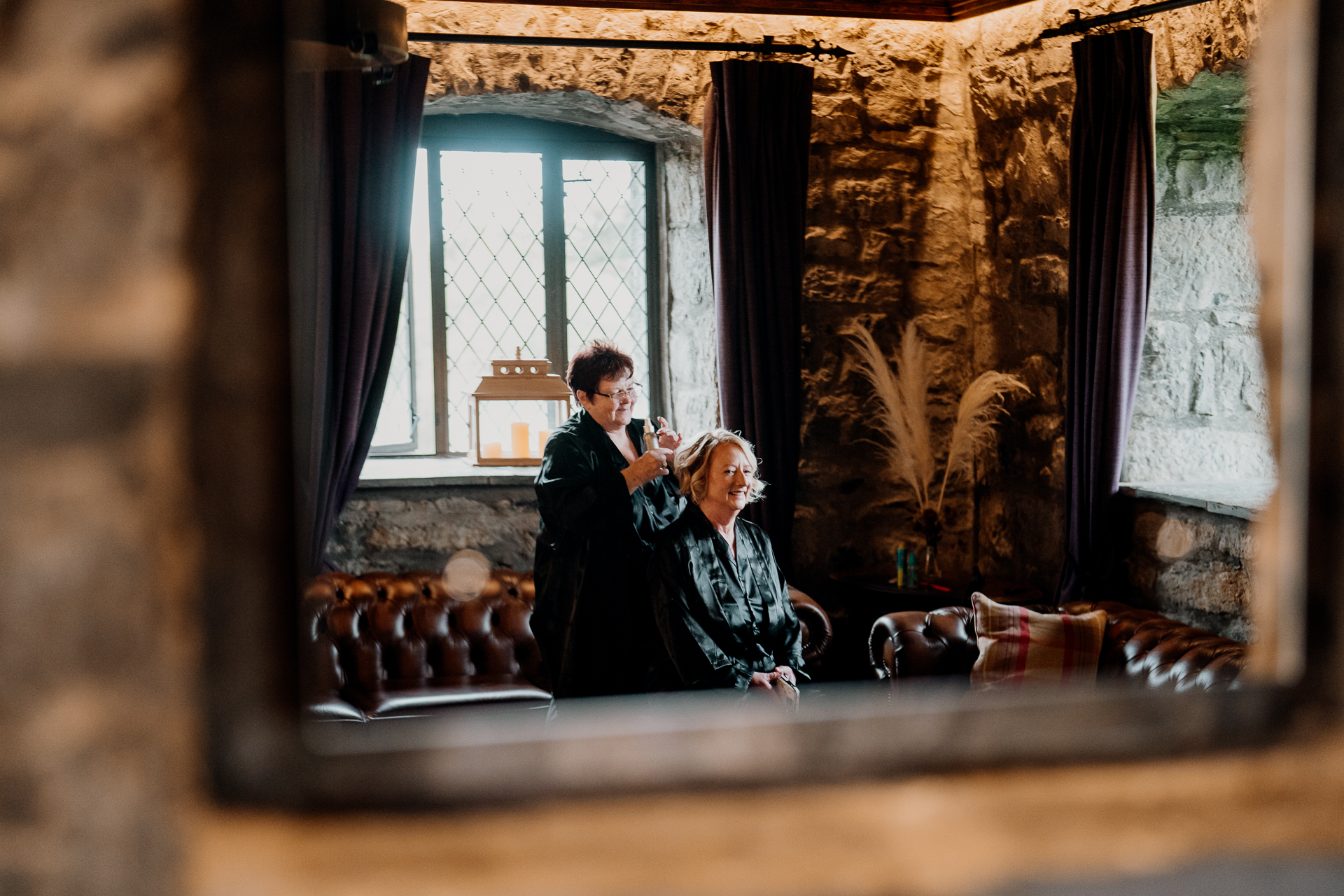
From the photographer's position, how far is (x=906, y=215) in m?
4.75

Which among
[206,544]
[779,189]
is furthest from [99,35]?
[779,189]

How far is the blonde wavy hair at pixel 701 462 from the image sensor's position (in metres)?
3.26

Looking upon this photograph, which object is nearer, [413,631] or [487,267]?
[413,631]

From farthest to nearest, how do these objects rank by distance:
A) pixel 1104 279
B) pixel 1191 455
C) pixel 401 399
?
pixel 401 399, pixel 1191 455, pixel 1104 279

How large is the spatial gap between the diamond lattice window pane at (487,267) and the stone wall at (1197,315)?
7.95ft

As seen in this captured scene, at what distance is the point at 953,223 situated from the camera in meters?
4.76

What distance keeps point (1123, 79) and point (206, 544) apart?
3.65 m

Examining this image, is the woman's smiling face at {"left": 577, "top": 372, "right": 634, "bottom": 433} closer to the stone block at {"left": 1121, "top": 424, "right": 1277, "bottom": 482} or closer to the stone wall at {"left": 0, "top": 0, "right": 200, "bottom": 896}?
the stone block at {"left": 1121, "top": 424, "right": 1277, "bottom": 482}

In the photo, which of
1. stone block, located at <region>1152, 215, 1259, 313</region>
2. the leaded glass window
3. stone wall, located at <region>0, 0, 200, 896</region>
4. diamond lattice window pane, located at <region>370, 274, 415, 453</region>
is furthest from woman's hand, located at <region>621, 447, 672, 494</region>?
stone wall, located at <region>0, 0, 200, 896</region>

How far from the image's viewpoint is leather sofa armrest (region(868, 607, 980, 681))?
135 inches

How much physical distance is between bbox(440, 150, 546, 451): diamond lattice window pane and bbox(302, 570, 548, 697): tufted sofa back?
3.58 feet

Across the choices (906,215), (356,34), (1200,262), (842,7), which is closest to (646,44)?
(842,7)

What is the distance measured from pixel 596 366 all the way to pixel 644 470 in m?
0.39

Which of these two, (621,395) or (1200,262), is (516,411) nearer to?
(621,395)
